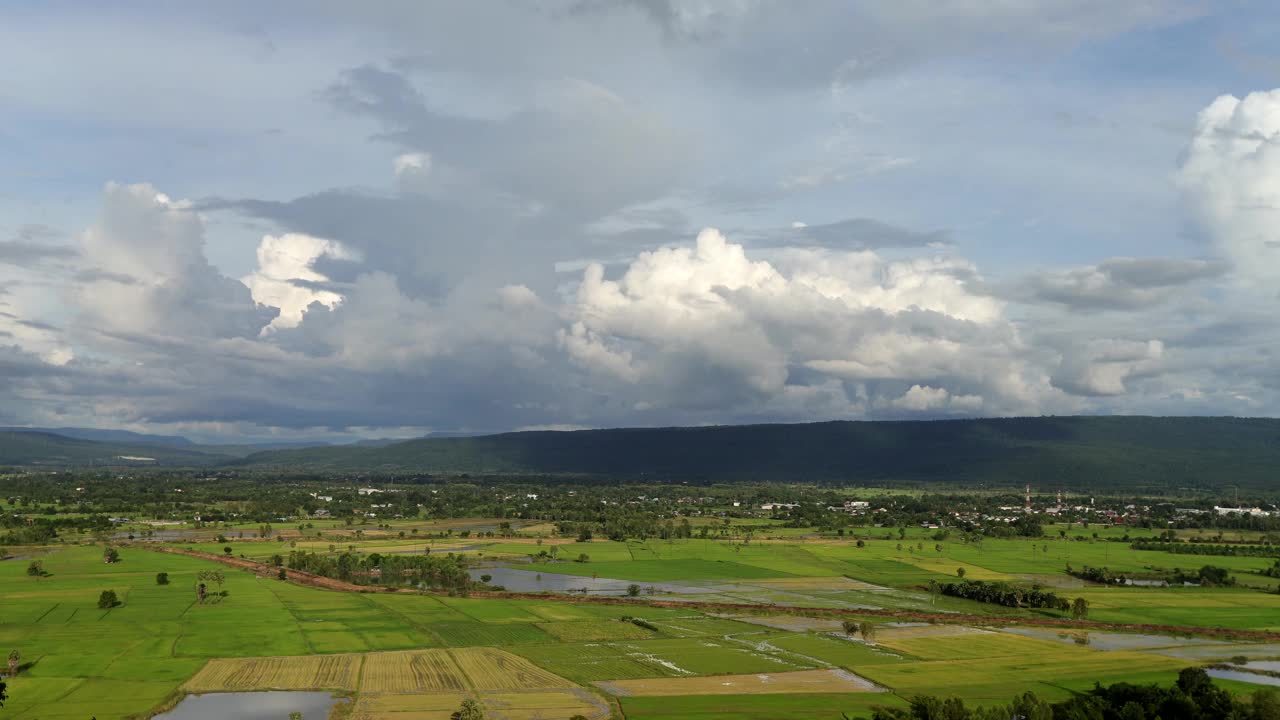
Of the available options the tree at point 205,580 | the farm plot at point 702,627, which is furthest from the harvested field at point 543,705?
the tree at point 205,580

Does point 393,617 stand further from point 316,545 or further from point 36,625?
point 316,545

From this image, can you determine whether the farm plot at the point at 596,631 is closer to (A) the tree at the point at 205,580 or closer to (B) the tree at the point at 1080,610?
(A) the tree at the point at 205,580

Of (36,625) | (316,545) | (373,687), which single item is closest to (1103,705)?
(373,687)

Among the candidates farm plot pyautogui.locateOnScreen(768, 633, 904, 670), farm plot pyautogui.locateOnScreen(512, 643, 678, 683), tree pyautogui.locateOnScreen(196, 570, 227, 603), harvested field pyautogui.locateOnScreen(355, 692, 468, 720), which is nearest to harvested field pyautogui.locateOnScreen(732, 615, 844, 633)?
farm plot pyautogui.locateOnScreen(768, 633, 904, 670)

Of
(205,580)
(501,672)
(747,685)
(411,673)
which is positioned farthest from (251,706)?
(205,580)

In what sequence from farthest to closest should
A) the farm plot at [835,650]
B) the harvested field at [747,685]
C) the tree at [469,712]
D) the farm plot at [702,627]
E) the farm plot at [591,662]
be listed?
1. the farm plot at [702,627]
2. the farm plot at [835,650]
3. the farm plot at [591,662]
4. the harvested field at [747,685]
5. the tree at [469,712]

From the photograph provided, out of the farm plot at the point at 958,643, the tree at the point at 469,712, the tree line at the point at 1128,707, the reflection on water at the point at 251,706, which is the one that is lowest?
the reflection on water at the point at 251,706
